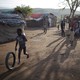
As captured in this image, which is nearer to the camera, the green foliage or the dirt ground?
the dirt ground

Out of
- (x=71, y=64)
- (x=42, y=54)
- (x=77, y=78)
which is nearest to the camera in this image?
(x=77, y=78)

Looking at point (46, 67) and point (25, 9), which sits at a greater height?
point (25, 9)

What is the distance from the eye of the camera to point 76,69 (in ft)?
34.4

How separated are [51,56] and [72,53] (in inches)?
61.5

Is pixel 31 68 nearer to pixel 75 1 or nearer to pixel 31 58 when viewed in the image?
pixel 31 58

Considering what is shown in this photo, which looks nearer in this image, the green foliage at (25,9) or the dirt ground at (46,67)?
the dirt ground at (46,67)

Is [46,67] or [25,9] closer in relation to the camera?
[46,67]

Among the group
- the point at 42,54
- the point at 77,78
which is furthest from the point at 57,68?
the point at 42,54

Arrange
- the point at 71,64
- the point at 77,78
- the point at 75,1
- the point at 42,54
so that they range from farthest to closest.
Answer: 1. the point at 75,1
2. the point at 42,54
3. the point at 71,64
4. the point at 77,78

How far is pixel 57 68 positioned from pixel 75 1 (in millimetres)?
31990

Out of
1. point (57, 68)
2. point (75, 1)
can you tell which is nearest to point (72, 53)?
point (57, 68)

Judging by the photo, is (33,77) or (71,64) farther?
(71,64)

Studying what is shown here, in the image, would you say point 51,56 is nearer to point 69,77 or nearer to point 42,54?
point 42,54

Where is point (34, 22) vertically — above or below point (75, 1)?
below
